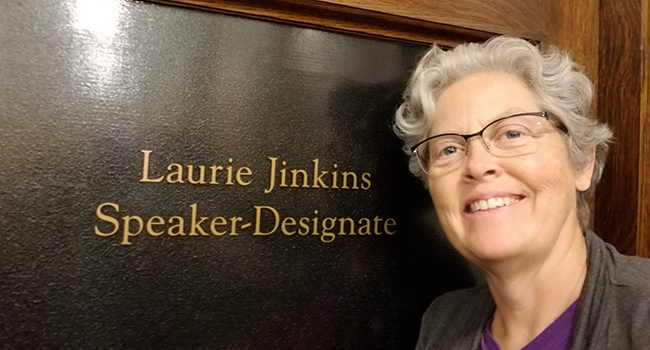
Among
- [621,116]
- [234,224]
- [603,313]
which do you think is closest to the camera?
[603,313]

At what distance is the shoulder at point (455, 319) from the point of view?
107 cm

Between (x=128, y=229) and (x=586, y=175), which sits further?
(x=586, y=175)

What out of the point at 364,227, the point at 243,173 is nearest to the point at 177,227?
the point at 243,173

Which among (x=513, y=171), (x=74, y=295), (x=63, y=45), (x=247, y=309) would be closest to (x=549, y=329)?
(x=513, y=171)

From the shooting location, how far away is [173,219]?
0.91 meters

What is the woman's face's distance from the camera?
2.90 ft

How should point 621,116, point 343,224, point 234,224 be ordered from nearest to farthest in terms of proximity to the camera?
point 234,224 < point 343,224 < point 621,116

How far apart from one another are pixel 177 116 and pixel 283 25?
29 cm

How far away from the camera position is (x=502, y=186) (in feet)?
2.93

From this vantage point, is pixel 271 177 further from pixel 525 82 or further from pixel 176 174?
pixel 525 82

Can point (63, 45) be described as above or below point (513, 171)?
above

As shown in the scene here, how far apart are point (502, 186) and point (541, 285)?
216mm

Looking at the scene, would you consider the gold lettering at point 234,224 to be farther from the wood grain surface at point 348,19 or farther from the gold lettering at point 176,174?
the wood grain surface at point 348,19

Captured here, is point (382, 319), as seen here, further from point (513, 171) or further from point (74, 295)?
point (74, 295)
